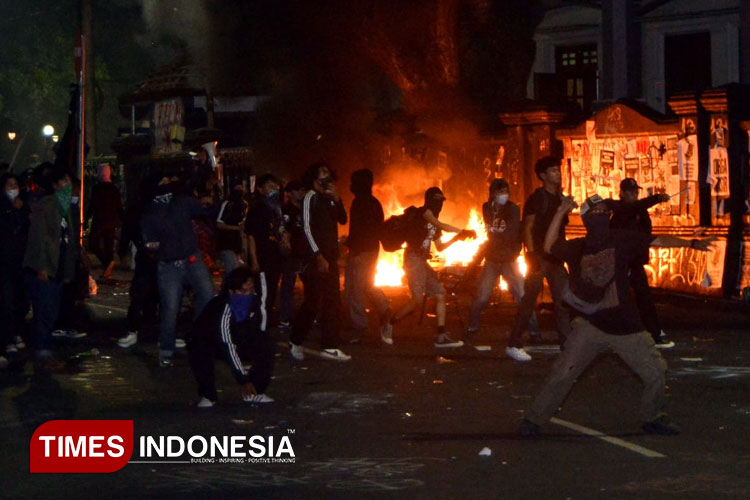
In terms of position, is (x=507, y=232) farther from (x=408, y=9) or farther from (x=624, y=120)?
(x=408, y=9)

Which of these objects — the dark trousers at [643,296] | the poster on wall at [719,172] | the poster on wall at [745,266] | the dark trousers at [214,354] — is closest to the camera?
the dark trousers at [214,354]

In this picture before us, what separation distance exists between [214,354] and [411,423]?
1.57m

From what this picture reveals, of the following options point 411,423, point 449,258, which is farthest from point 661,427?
point 449,258

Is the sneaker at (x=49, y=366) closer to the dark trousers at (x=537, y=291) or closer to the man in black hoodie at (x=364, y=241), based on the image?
the man in black hoodie at (x=364, y=241)

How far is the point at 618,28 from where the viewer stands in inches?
1141

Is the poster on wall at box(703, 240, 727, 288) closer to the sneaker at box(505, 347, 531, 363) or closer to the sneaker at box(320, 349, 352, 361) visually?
the sneaker at box(505, 347, 531, 363)

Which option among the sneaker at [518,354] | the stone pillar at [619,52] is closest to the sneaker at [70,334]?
the sneaker at [518,354]

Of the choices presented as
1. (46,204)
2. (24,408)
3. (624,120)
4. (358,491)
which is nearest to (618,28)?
(624,120)

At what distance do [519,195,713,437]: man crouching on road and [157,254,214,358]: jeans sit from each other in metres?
4.24

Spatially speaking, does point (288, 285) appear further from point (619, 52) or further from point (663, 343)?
point (619, 52)

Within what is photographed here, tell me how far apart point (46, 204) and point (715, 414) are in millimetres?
6031

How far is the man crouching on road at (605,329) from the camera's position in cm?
827

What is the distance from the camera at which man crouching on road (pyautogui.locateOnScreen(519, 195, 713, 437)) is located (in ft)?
27.1

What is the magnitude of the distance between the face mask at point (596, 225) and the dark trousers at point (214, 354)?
2.51m
